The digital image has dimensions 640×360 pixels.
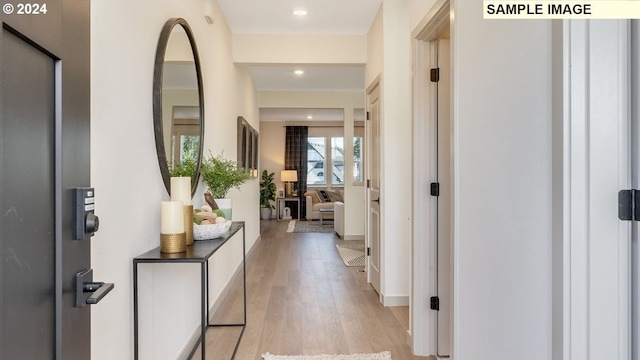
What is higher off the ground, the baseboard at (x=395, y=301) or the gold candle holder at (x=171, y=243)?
the gold candle holder at (x=171, y=243)

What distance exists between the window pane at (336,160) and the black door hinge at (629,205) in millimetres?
9899

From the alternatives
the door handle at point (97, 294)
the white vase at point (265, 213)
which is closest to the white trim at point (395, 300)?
the door handle at point (97, 294)

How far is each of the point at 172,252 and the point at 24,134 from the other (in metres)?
1.10

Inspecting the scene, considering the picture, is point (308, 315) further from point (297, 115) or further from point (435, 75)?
point (297, 115)

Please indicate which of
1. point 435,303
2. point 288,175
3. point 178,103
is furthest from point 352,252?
point 288,175

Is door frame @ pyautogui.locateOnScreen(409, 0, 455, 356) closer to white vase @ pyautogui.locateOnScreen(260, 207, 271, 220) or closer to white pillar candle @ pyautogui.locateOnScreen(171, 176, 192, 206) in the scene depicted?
white pillar candle @ pyautogui.locateOnScreen(171, 176, 192, 206)

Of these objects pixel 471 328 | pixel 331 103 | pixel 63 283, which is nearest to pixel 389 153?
pixel 471 328

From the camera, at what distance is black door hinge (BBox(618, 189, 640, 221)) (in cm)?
95

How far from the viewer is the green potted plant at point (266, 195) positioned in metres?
9.73

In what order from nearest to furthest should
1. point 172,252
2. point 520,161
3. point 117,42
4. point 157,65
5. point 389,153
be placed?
point 520,161
point 117,42
point 172,252
point 157,65
point 389,153

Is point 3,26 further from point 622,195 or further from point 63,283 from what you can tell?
point 622,195

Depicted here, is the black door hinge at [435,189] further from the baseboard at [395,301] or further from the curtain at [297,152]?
the curtain at [297,152]

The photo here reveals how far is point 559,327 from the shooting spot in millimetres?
1062

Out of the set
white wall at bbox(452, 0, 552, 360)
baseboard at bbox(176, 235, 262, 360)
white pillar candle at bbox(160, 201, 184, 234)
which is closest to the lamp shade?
baseboard at bbox(176, 235, 262, 360)
